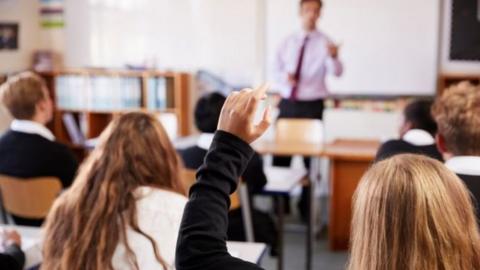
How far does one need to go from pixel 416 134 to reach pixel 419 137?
3cm

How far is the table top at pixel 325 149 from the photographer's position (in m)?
3.91

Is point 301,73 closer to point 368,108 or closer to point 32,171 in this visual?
point 368,108

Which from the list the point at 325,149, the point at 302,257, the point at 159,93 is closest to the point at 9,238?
the point at 302,257

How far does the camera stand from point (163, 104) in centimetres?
561

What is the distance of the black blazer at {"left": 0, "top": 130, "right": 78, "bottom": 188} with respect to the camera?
9.59ft

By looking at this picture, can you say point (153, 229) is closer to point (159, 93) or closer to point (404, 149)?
point (404, 149)

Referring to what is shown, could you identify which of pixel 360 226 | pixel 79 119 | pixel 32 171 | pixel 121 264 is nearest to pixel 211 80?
pixel 79 119

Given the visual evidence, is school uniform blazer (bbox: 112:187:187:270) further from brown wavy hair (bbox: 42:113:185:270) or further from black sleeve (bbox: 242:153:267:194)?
black sleeve (bbox: 242:153:267:194)

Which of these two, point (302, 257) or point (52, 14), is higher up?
point (52, 14)

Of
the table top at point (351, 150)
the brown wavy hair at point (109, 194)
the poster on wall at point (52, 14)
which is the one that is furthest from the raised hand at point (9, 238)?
the poster on wall at point (52, 14)

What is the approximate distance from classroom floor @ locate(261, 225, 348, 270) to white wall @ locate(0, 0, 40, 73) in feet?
10.6

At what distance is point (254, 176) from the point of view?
3.05m

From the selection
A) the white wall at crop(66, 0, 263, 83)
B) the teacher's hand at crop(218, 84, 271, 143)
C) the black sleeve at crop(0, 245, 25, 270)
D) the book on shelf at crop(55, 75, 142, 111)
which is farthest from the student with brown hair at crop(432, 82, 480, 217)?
the book on shelf at crop(55, 75, 142, 111)

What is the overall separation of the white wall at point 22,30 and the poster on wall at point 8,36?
48mm
